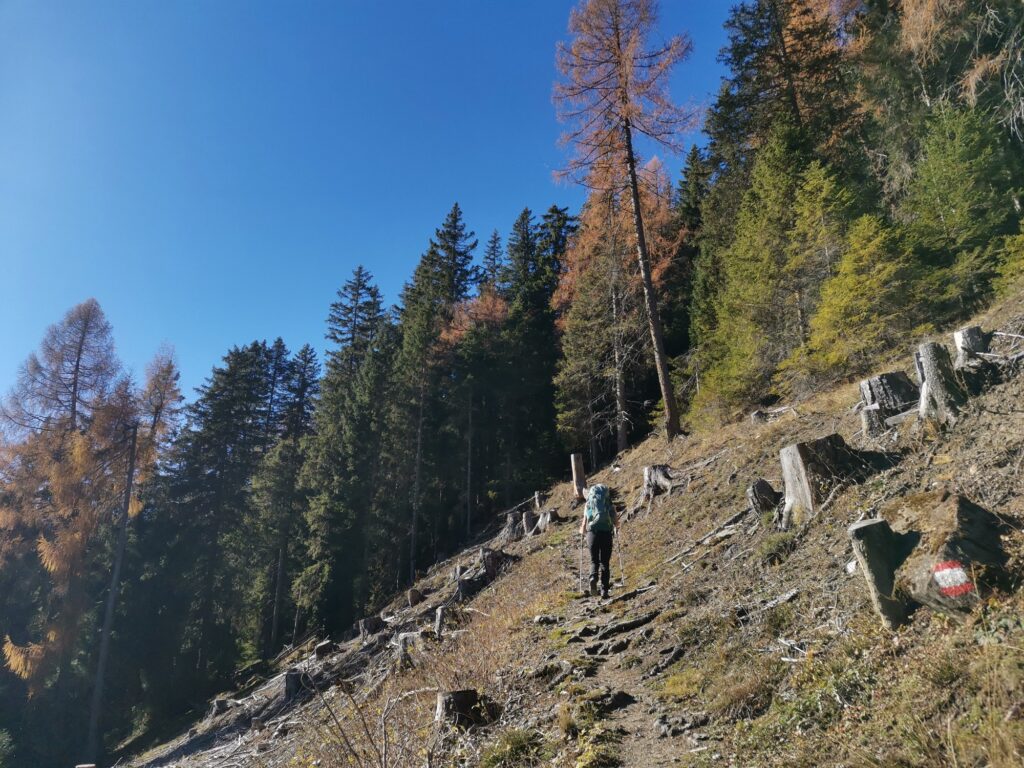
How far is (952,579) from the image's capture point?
3.50 m

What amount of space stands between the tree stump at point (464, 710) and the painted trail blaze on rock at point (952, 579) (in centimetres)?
429

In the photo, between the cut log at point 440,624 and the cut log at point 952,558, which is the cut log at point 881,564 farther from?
the cut log at point 440,624

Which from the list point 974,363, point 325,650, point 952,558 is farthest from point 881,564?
point 325,650

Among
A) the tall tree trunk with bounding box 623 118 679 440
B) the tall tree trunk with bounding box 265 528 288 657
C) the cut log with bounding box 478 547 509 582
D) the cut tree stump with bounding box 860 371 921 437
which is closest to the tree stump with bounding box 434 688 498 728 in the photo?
the cut tree stump with bounding box 860 371 921 437

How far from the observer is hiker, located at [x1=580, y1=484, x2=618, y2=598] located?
851 cm

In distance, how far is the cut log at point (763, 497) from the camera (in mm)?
7543

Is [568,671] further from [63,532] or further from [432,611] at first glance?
[63,532]

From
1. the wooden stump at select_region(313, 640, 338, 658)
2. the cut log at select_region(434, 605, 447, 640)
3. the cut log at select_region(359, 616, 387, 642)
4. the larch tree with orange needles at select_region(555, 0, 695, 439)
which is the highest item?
the larch tree with orange needles at select_region(555, 0, 695, 439)

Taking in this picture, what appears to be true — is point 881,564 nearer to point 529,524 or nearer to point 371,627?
point 529,524

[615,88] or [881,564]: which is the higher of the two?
[615,88]

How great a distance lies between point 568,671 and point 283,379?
149 feet

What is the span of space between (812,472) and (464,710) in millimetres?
4856

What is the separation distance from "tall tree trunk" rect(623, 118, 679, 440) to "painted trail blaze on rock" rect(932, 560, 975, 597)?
13.2m

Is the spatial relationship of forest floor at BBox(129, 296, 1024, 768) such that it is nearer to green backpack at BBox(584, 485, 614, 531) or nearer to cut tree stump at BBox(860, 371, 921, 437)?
cut tree stump at BBox(860, 371, 921, 437)
